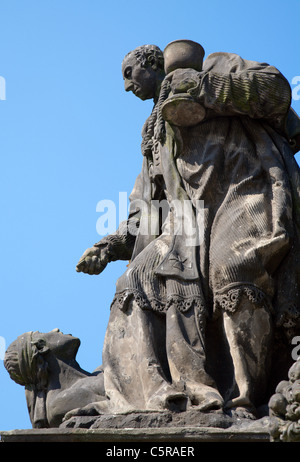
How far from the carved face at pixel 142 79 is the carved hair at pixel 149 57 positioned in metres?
0.03

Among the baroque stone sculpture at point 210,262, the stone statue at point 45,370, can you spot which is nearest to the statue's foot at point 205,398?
the baroque stone sculpture at point 210,262

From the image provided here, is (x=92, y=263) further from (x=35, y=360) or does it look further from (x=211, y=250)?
(x=211, y=250)

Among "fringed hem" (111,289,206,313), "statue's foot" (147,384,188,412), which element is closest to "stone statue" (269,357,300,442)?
"statue's foot" (147,384,188,412)

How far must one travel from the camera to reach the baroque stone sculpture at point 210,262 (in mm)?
10055

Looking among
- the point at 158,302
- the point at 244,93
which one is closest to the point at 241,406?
the point at 158,302

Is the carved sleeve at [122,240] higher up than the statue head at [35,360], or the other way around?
the carved sleeve at [122,240]

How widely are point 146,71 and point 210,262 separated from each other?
7.50 ft

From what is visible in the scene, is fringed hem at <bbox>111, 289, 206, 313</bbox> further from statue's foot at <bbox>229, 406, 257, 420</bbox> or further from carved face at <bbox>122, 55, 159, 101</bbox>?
carved face at <bbox>122, 55, 159, 101</bbox>

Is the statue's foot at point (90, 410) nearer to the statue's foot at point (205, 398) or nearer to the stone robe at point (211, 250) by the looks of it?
the stone robe at point (211, 250)

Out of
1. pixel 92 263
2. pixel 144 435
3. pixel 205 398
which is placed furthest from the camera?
pixel 92 263

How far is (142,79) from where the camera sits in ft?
38.7

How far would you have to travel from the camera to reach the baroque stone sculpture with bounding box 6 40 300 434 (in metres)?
10.1

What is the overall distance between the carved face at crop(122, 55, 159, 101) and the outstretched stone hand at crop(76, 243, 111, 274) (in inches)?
57.1

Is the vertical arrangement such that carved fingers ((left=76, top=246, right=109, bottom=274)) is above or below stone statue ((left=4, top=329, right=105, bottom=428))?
above
